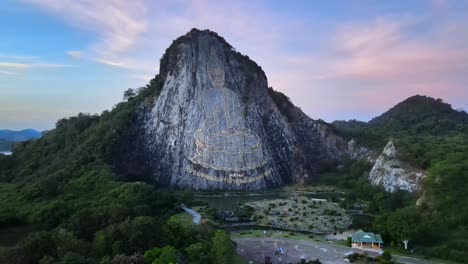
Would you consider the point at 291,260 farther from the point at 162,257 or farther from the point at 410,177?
the point at 410,177

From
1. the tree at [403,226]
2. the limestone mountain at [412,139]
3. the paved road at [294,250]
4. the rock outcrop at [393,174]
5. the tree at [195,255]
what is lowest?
the paved road at [294,250]

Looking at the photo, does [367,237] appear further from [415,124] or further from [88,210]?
[415,124]

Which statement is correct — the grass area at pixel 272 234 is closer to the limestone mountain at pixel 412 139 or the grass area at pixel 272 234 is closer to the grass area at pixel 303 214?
the grass area at pixel 303 214

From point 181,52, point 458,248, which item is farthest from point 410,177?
point 181,52

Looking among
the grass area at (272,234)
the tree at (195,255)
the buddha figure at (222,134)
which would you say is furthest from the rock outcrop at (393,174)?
the tree at (195,255)

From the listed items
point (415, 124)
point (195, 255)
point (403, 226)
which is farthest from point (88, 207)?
point (415, 124)
